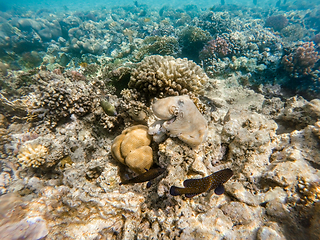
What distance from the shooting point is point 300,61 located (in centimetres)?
609

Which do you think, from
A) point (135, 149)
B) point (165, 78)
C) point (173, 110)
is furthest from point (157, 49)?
point (135, 149)

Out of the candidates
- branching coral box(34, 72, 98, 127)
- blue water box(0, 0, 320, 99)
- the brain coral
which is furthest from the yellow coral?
blue water box(0, 0, 320, 99)

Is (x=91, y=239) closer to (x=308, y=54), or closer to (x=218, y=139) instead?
(x=218, y=139)

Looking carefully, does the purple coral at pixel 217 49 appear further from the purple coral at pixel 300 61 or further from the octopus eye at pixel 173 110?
the octopus eye at pixel 173 110

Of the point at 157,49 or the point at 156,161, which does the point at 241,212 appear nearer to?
the point at 156,161

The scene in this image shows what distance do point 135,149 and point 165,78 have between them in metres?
1.72

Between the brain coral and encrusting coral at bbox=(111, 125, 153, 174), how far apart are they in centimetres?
103

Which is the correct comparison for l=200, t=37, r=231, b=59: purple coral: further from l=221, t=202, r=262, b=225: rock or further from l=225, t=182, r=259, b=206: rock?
l=221, t=202, r=262, b=225: rock

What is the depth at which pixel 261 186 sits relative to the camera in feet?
6.95

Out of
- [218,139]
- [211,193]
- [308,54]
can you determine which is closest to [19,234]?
[211,193]

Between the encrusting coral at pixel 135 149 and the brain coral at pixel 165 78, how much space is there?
1034 mm

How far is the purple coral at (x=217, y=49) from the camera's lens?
709 centimetres

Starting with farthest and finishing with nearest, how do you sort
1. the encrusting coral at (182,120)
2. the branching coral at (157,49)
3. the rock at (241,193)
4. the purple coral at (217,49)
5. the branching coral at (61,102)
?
1. the branching coral at (157,49)
2. the purple coral at (217,49)
3. the branching coral at (61,102)
4. the encrusting coral at (182,120)
5. the rock at (241,193)

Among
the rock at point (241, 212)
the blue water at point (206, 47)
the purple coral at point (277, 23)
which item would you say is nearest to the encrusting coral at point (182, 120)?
the rock at point (241, 212)
